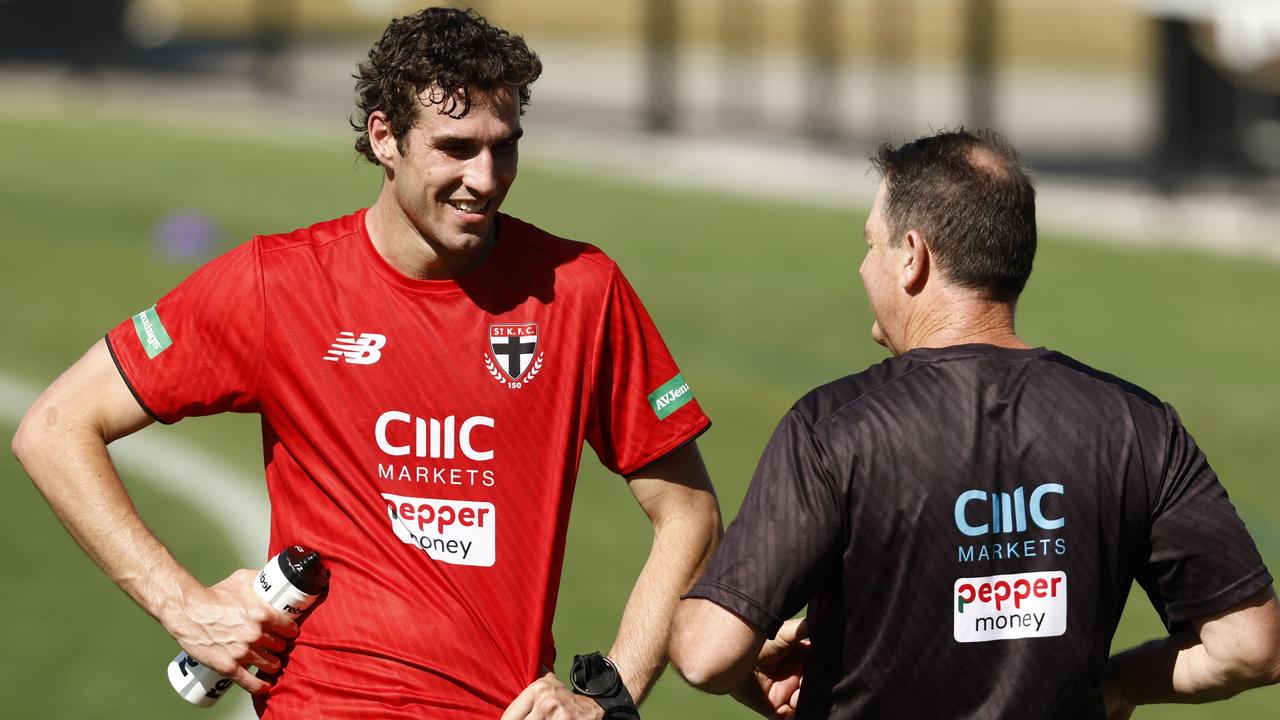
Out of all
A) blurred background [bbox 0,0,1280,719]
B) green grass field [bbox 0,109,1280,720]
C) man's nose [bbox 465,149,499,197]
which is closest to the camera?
man's nose [bbox 465,149,499,197]

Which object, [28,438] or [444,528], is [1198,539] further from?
[28,438]

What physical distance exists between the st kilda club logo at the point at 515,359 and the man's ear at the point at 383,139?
497 mm

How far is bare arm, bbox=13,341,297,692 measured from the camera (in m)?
4.35

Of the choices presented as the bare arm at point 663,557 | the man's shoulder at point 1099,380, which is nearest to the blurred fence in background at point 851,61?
the bare arm at point 663,557

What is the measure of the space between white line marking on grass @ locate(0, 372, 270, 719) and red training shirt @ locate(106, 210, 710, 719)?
483 cm

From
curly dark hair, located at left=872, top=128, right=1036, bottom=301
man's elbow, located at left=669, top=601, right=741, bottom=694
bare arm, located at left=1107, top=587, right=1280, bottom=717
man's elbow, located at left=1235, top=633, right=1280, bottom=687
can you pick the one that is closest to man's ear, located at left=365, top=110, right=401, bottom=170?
curly dark hair, located at left=872, top=128, right=1036, bottom=301

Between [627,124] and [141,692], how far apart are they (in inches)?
756

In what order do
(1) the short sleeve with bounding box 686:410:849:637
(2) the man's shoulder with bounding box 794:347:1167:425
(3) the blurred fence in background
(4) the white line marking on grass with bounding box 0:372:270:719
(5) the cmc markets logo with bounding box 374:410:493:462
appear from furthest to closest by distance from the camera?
(3) the blurred fence in background, (4) the white line marking on grass with bounding box 0:372:270:719, (5) the cmc markets logo with bounding box 374:410:493:462, (2) the man's shoulder with bounding box 794:347:1167:425, (1) the short sleeve with bounding box 686:410:849:637

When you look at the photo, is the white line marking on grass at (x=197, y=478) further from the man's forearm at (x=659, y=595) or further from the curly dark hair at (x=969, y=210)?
the curly dark hair at (x=969, y=210)

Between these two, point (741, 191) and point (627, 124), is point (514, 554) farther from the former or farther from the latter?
A: point (627, 124)

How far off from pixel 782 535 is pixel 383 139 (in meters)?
1.52

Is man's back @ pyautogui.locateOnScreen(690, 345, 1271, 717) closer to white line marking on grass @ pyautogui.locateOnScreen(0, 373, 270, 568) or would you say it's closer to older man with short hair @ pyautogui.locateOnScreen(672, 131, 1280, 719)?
older man with short hair @ pyautogui.locateOnScreen(672, 131, 1280, 719)

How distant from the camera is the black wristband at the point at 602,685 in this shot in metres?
4.08

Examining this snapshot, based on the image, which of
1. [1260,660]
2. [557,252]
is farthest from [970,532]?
[557,252]
